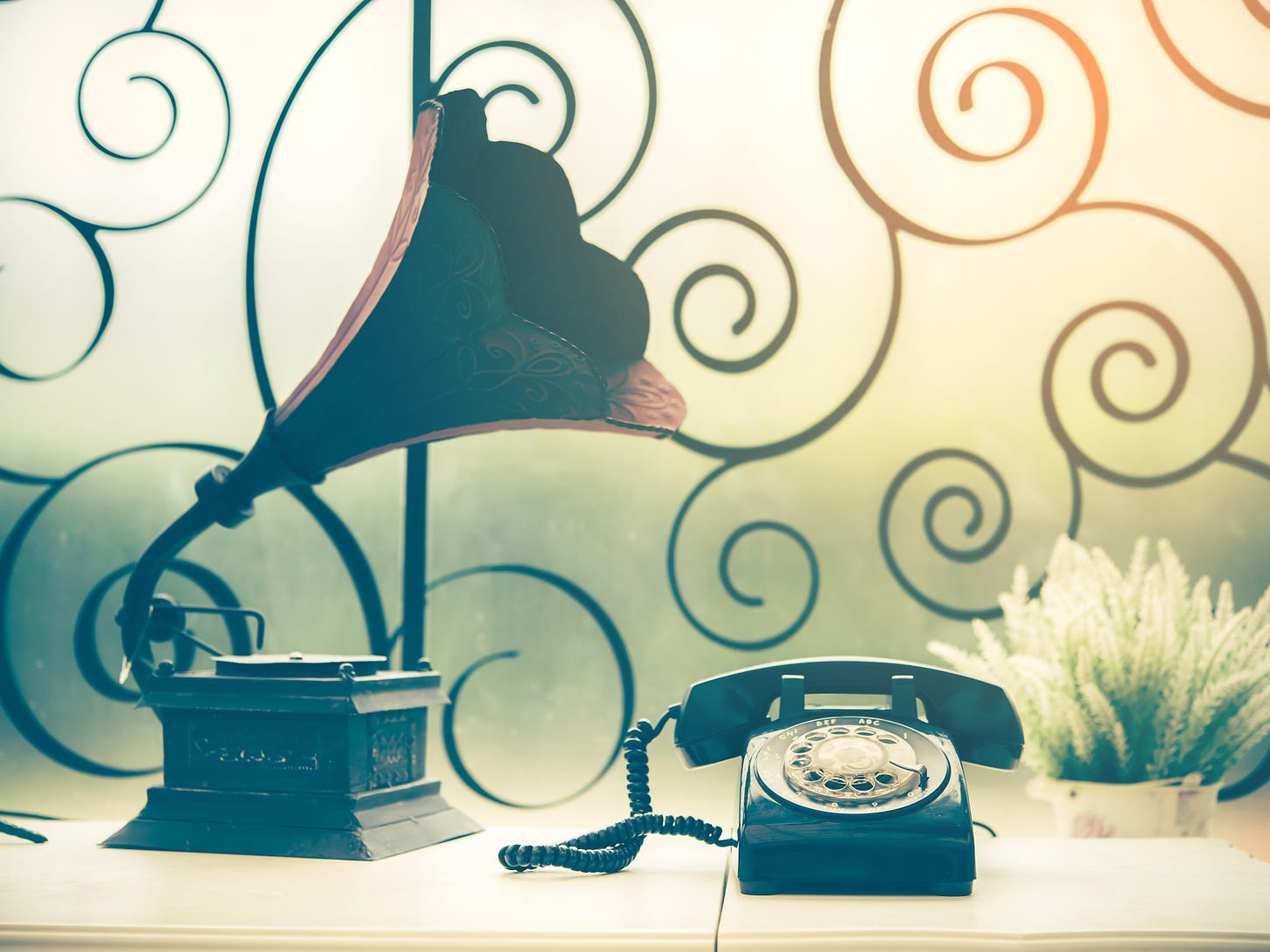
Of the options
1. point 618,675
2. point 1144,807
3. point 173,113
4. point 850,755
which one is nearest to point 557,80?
point 173,113

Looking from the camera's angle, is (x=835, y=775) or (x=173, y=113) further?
(x=173, y=113)

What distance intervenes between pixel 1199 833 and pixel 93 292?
51.7 inches

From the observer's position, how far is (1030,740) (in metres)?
1.03

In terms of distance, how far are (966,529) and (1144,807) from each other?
328 mm

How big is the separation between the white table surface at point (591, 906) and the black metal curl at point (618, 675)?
0.29 metres

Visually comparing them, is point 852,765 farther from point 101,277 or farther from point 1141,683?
point 101,277

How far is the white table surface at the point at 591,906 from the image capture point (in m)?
0.62

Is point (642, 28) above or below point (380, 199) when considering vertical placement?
above

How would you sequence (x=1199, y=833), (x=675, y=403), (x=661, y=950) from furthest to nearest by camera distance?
(x=675, y=403), (x=1199, y=833), (x=661, y=950)

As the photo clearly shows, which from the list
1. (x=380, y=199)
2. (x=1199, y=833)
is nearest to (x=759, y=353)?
(x=380, y=199)

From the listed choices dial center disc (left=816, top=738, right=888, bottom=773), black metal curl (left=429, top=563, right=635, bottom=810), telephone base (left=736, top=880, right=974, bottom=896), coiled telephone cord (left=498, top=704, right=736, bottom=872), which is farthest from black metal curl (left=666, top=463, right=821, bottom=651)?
telephone base (left=736, top=880, right=974, bottom=896)

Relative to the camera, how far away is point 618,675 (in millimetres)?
1195

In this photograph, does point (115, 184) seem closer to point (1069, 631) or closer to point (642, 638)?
point (642, 638)

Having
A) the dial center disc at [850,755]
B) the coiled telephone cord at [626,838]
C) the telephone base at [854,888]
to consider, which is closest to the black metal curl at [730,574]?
the coiled telephone cord at [626,838]
